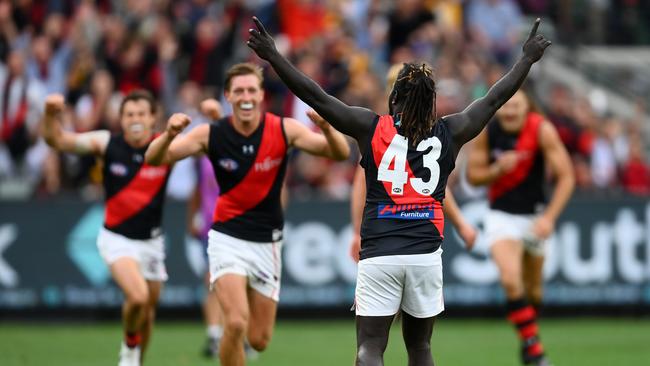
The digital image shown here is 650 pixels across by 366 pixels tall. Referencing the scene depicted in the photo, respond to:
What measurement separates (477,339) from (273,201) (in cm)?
584

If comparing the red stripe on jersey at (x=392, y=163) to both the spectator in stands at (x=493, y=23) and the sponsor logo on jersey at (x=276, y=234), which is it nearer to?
the sponsor logo on jersey at (x=276, y=234)

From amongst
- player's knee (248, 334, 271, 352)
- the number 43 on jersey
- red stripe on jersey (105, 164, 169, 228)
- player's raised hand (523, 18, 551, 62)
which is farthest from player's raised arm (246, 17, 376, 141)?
red stripe on jersey (105, 164, 169, 228)

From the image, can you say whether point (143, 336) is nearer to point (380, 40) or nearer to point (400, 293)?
point (400, 293)

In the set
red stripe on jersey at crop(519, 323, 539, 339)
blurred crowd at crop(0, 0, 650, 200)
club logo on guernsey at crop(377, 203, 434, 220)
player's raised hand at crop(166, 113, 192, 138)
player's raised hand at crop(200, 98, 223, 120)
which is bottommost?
red stripe on jersey at crop(519, 323, 539, 339)

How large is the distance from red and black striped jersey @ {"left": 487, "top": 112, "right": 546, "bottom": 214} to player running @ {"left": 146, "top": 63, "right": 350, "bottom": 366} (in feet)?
11.1

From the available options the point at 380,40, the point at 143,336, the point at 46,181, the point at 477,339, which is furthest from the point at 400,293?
the point at 380,40

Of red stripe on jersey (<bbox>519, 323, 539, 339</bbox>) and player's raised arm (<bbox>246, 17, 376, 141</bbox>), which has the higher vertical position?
player's raised arm (<bbox>246, 17, 376, 141</bbox>)

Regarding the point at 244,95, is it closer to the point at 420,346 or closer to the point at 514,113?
the point at 420,346

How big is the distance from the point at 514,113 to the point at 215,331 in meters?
4.13

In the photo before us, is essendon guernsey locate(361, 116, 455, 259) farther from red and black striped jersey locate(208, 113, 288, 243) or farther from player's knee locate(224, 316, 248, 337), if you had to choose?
red and black striped jersey locate(208, 113, 288, 243)

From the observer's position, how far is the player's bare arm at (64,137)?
11.8 meters

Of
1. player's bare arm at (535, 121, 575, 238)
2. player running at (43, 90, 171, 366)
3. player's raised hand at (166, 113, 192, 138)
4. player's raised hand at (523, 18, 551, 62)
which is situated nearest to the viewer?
player's raised hand at (523, 18, 551, 62)

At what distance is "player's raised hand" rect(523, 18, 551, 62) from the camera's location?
9.12m

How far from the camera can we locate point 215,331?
47.4ft
